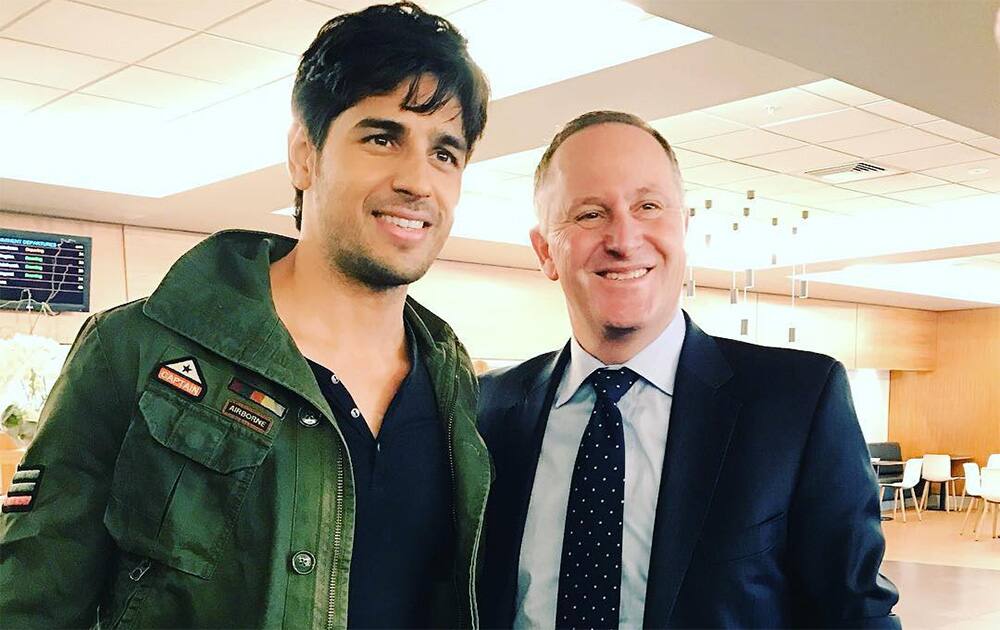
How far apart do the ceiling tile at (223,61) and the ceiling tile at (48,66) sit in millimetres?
334

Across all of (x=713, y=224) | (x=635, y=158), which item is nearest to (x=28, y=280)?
(x=713, y=224)

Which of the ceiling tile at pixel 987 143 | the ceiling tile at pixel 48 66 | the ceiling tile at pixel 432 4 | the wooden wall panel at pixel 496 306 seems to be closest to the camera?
the ceiling tile at pixel 432 4

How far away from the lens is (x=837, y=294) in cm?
1580

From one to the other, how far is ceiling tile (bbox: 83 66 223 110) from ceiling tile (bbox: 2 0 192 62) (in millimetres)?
354

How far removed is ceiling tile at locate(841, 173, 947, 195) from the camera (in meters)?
8.84

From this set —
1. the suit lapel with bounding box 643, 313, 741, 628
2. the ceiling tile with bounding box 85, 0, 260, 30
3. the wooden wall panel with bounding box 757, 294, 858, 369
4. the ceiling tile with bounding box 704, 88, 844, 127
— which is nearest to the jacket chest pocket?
the suit lapel with bounding box 643, 313, 741, 628

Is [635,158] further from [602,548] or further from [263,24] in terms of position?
[263,24]

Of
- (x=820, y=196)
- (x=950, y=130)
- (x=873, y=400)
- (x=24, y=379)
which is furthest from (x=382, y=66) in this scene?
(x=873, y=400)

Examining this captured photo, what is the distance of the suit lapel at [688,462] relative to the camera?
185 centimetres

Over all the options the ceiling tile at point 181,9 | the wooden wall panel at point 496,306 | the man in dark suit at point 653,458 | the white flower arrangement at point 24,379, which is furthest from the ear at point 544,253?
the wooden wall panel at point 496,306

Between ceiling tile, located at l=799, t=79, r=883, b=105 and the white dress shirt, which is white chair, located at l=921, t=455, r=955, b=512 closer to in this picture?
ceiling tile, located at l=799, t=79, r=883, b=105

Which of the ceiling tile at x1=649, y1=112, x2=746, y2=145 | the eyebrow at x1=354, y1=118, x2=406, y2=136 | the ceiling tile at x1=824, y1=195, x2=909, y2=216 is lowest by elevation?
the eyebrow at x1=354, y1=118, x2=406, y2=136

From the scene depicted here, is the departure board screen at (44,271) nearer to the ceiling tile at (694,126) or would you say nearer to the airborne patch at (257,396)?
the ceiling tile at (694,126)

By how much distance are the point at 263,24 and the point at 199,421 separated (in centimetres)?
391
